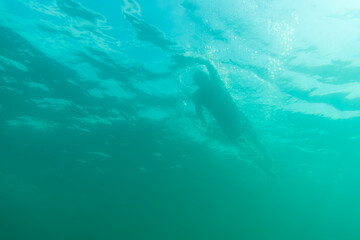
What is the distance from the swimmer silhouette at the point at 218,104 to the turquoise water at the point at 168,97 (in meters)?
0.30

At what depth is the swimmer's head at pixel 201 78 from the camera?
12.5m

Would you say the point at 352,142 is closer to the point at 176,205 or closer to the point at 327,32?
the point at 327,32

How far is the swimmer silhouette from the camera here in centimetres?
1244

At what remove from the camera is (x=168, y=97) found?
51.8ft

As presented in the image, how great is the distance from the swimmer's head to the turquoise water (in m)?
0.50

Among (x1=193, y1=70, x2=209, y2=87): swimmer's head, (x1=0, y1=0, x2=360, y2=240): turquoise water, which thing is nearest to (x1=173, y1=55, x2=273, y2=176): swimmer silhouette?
(x1=193, y1=70, x2=209, y2=87): swimmer's head

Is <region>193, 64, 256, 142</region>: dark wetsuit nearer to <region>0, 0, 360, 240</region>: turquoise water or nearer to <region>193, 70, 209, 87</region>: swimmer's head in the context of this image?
<region>193, 70, 209, 87</region>: swimmer's head

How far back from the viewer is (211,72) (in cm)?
1248

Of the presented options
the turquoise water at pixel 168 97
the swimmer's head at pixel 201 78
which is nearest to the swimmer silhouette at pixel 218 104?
the swimmer's head at pixel 201 78

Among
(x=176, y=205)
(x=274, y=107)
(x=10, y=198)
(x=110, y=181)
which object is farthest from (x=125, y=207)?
(x=274, y=107)

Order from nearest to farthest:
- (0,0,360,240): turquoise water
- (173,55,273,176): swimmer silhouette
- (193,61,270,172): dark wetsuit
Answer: (0,0,360,240): turquoise water → (173,55,273,176): swimmer silhouette → (193,61,270,172): dark wetsuit

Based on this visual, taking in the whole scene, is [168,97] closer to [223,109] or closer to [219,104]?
[219,104]

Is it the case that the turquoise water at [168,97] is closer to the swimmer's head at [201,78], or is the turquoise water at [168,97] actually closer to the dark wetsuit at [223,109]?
the dark wetsuit at [223,109]

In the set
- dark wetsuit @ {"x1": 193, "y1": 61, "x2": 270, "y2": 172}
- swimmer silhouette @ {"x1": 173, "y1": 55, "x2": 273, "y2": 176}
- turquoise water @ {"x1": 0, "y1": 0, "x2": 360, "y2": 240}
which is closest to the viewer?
turquoise water @ {"x1": 0, "y1": 0, "x2": 360, "y2": 240}
